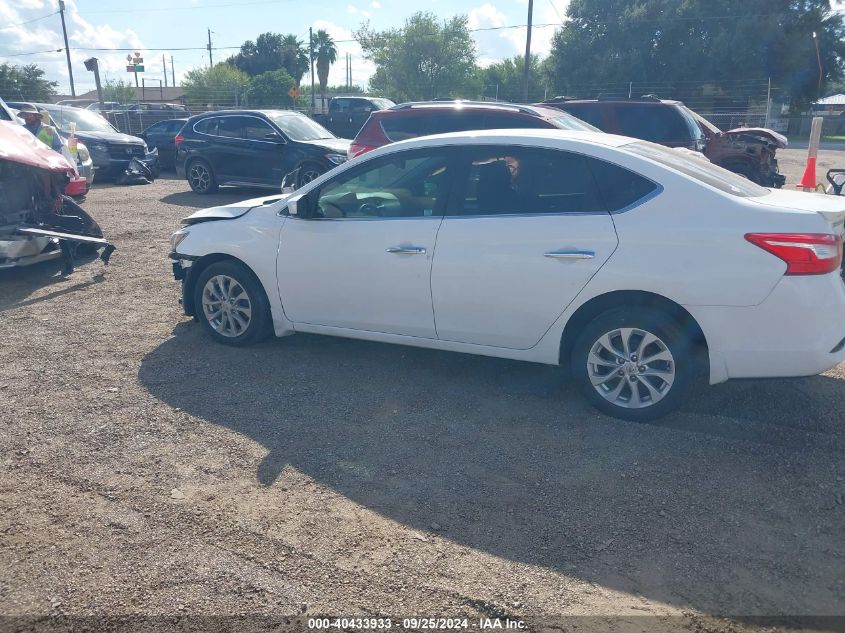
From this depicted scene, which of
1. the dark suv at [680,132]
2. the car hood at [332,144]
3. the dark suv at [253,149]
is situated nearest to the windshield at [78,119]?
the dark suv at [253,149]

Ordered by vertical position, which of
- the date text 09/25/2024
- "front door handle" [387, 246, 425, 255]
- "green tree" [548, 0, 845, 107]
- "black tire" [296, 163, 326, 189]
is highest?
"green tree" [548, 0, 845, 107]

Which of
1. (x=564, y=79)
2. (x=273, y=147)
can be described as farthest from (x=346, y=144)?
(x=564, y=79)

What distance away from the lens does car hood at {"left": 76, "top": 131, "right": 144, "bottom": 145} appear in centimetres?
1675

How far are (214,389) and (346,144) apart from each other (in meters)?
10.1

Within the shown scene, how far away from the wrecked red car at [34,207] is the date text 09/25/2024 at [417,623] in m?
5.94

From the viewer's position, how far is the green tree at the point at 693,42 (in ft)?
126

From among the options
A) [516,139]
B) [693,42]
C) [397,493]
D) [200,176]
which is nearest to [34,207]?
[516,139]

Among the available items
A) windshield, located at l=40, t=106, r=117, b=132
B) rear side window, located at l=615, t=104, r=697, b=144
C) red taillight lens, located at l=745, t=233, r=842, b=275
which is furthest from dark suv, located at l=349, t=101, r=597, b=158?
windshield, located at l=40, t=106, r=117, b=132

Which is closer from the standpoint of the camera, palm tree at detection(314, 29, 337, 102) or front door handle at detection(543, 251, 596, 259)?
front door handle at detection(543, 251, 596, 259)

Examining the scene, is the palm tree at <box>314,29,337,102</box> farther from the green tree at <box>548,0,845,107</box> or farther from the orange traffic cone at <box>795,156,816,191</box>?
the orange traffic cone at <box>795,156,816,191</box>

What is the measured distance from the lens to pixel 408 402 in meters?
4.74

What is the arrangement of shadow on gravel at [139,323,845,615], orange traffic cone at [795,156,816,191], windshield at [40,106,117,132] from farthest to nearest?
windshield at [40,106,117,132]
orange traffic cone at [795,156,816,191]
shadow on gravel at [139,323,845,615]

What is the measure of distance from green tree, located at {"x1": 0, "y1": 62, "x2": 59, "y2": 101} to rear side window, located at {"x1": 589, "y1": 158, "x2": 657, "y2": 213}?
45275 millimetres

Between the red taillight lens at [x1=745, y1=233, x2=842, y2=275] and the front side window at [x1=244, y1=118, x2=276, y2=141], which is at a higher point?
the front side window at [x1=244, y1=118, x2=276, y2=141]
